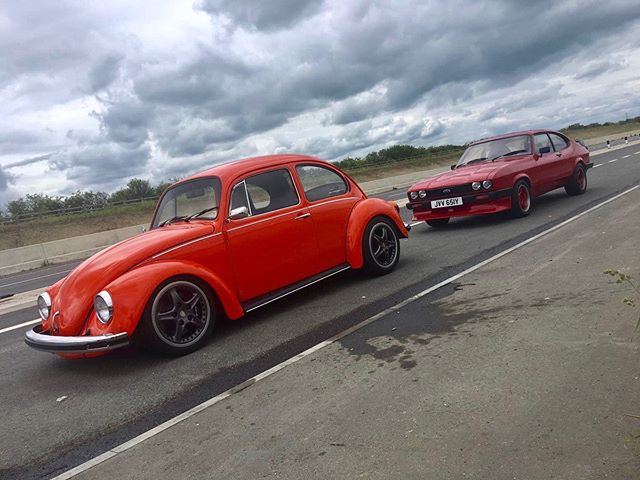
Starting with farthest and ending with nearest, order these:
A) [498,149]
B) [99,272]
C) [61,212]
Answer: [61,212] → [498,149] → [99,272]

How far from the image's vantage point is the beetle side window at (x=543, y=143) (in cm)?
1038

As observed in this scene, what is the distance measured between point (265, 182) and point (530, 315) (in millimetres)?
2971

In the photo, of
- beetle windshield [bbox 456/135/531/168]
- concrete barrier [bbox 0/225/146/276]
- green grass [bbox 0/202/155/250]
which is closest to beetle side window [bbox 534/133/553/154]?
beetle windshield [bbox 456/135/531/168]

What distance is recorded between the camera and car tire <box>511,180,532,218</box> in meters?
9.38

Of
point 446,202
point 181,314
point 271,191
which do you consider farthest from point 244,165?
point 446,202

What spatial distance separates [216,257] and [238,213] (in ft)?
1.70

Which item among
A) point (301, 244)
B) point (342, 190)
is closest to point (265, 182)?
point (301, 244)

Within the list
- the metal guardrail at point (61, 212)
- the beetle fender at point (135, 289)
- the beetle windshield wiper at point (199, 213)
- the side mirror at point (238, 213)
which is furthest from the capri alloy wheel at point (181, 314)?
the metal guardrail at point (61, 212)

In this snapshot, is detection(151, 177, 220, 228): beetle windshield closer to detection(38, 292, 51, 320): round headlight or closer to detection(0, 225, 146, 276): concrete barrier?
detection(38, 292, 51, 320): round headlight

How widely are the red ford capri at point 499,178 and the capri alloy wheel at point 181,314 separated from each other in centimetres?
585

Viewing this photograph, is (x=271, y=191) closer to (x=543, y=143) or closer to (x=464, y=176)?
(x=464, y=176)

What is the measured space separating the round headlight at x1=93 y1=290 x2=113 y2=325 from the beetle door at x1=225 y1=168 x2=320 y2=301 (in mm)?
1226

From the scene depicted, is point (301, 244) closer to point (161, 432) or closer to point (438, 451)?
point (161, 432)

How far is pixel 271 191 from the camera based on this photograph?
18.7 ft
